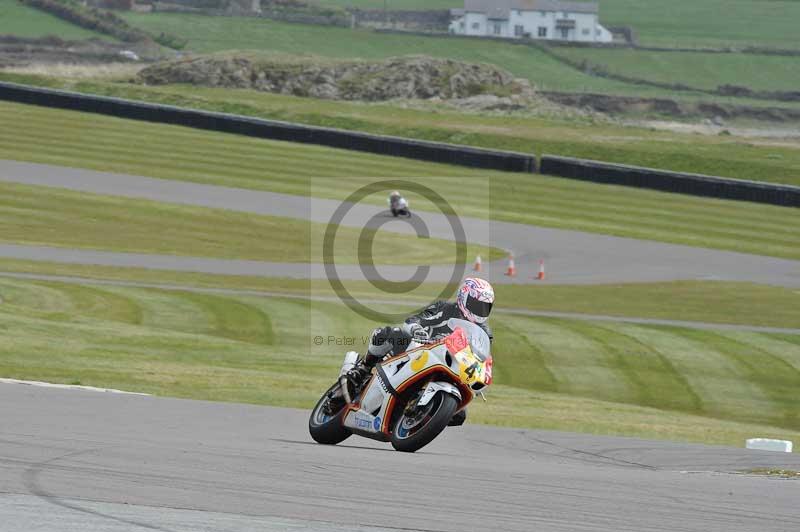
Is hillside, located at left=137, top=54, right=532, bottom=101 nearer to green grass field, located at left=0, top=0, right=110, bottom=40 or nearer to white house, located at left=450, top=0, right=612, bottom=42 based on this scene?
green grass field, located at left=0, top=0, right=110, bottom=40

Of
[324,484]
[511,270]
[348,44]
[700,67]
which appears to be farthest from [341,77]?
[324,484]

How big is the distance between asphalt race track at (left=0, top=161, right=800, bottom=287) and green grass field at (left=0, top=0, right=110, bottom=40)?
64.8 metres

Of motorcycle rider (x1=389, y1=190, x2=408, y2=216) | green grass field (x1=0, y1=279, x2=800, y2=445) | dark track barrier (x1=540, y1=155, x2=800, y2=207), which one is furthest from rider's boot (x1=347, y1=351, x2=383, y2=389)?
dark track barrier (x1=540, y1=155, x2=800, y2=207)

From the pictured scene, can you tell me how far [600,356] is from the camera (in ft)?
77.4

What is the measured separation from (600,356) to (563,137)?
4084 cm

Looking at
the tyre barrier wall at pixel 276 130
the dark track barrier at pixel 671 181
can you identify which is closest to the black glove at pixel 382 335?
the dark track barrier at pixel 671 181

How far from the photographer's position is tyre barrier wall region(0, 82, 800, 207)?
50.3 m

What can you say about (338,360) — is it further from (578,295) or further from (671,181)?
(671,181)

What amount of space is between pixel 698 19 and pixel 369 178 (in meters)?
133

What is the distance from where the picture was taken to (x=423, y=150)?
54938 mm

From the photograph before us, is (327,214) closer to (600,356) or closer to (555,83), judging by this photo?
(600,356)

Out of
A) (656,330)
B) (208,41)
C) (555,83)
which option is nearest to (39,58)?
(208,41)

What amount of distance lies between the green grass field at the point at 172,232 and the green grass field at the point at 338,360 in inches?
309

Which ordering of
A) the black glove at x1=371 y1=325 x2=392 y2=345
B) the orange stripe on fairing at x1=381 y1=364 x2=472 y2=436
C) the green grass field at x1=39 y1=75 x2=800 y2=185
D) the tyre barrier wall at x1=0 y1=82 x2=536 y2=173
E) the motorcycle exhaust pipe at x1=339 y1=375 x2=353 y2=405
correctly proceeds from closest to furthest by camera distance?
the orange stripe on fairing at x1=381 y1=364 x2=472 y2=436 → the black glove at x1=371 y1=325 x2=392 y2=345 → the motorcycle exhaust pipe at x1=339 y1=375 x2=353 y2=405 → the tyre barrier wall at x1=0 y1=82 x2=536 y2=173 → the green grass field at x1=39 y1=75 x2=800 y2=185
